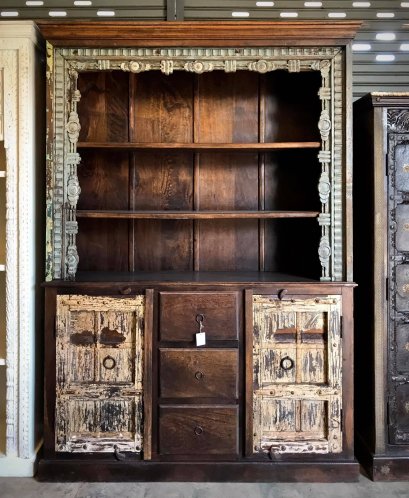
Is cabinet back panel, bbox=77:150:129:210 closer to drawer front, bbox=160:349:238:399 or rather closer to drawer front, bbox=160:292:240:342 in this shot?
drawer front, bbox=160:292:240:342

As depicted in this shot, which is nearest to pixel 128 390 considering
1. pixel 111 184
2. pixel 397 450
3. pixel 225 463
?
pixel 225 463

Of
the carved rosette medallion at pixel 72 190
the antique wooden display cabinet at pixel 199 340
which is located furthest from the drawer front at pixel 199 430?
the carved rosette medallion at pixel 72 190

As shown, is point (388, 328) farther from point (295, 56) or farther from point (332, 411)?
point (295, 56)

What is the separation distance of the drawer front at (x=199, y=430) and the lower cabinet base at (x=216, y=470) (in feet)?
0.25

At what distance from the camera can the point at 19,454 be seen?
98.6 inches

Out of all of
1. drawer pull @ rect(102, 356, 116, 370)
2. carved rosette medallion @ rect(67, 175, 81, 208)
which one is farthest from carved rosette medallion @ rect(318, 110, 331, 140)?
Answer: drawer pull @ rect(102, 356, 116, 370)

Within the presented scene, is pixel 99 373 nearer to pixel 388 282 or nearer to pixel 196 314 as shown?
pixel 196 314

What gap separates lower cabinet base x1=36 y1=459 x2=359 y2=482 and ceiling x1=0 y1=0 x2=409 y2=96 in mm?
2383

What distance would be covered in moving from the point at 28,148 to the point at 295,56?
156 centimetres

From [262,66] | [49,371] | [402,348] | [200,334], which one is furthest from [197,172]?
[402,348]

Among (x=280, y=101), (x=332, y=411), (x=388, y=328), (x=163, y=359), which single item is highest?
(x=280, y=101)

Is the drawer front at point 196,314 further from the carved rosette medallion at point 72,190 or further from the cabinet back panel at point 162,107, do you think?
the cabinet back panel at point 162,107

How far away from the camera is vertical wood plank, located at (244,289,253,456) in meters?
2.44

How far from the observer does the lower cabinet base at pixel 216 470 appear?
8.01 feet
